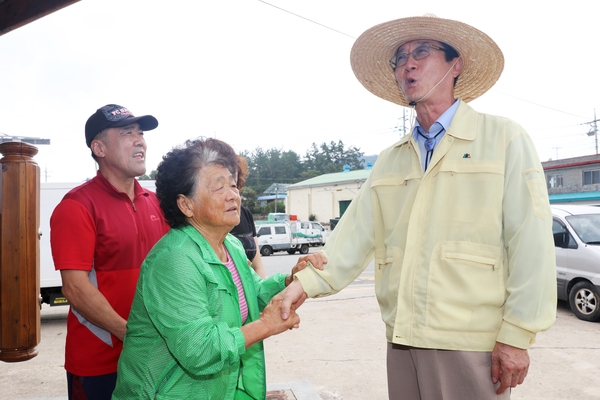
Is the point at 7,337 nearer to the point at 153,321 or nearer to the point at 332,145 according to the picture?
the point at 153,321

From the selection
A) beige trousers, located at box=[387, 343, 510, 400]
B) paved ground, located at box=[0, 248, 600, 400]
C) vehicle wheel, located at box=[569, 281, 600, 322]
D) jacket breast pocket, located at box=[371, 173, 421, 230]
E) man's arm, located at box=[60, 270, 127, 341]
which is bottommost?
paved ground, located at box=[0, 248, 600, 400]

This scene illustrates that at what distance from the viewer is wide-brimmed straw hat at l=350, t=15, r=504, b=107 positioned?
7.84 feet

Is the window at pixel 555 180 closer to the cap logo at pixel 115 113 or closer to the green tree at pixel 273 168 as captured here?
the cap logo at pixel 115 113

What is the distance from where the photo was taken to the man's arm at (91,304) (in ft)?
7.71

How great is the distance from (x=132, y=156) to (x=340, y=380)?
3561 mm

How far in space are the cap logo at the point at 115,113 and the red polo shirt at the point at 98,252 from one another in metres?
0.35

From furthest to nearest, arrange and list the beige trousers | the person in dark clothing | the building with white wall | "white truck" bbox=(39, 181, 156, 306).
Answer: the building with white wall → "white truck" bbox=(39, 181, 156, 306) → the person in dark clothing → the beige trousers

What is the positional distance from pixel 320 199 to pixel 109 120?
40.5 m

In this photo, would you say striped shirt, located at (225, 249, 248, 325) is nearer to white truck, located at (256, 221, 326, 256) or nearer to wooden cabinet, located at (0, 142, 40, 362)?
wooden cabinet, located at (0, 142, 40, 362)

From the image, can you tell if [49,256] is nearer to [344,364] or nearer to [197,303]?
[344,364]

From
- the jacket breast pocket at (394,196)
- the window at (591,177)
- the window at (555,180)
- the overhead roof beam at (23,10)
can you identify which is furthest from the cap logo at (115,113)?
the window at (555,180)

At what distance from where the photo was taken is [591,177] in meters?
30.8

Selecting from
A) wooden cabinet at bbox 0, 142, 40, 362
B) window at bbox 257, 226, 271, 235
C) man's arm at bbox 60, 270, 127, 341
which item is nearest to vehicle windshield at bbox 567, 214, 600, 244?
man's arm at bbox 60, 270, 127, 341

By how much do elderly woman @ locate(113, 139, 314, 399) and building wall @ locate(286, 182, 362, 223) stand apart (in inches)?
1426
